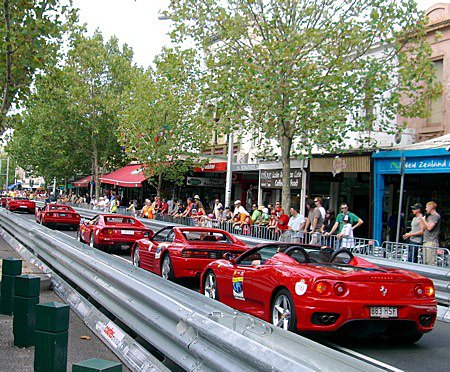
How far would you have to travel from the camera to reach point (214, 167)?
31922 mm

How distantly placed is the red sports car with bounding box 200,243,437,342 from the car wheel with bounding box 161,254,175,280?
348 centimetres

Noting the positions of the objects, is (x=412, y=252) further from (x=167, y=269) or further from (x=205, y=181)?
(x=205, y=181)

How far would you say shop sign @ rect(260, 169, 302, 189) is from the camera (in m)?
25.0

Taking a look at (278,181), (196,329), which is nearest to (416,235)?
(196,329)

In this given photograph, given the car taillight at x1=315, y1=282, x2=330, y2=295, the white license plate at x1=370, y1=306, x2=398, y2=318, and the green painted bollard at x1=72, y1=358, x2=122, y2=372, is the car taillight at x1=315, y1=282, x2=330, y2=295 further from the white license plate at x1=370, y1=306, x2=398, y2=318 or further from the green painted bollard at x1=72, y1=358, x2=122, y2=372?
the green painted bollard at x1=72, y1=358, x2=122, y2=372

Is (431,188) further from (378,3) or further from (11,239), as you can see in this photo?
(11,239)

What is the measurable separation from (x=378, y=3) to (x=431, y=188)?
21.0 ft

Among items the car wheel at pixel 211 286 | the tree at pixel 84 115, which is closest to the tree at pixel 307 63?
the car wheel at pixel 211 286

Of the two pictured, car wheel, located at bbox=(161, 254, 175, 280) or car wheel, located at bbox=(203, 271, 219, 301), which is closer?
car wheel, located at bbox=(203, 271, 219, 301)

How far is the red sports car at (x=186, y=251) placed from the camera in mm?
10547

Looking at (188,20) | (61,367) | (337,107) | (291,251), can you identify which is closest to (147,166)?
(188,20)

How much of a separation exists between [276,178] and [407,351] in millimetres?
19646

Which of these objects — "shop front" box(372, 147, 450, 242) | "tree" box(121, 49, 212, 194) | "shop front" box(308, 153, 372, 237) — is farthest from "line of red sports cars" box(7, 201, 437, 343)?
"tree" box(121, 49, 212, 194)

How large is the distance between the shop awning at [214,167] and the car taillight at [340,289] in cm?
2458
